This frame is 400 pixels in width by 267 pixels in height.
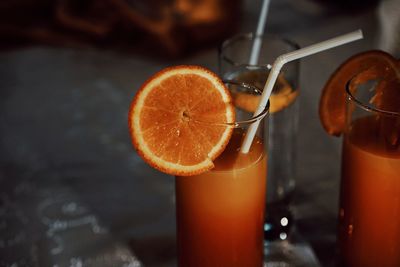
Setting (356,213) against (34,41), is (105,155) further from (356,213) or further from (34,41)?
(34,41)

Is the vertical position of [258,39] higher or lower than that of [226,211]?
higher

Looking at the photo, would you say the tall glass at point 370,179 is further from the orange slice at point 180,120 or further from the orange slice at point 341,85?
the orange slice at point 180,120

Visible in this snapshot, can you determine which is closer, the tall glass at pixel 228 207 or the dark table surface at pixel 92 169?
the tall glass at pixel 228 207

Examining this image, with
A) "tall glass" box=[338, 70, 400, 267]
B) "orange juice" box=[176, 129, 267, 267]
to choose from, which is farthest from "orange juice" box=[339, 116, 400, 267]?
"orange juice" box=[176, 129, 267, 267]

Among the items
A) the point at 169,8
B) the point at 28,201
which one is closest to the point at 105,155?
the point at 28,201

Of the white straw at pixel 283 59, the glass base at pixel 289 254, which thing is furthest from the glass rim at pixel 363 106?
the glass base at pixel 289 254

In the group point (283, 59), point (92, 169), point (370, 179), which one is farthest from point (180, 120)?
point (92, 169)

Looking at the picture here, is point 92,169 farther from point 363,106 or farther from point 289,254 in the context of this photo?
point 363,106
